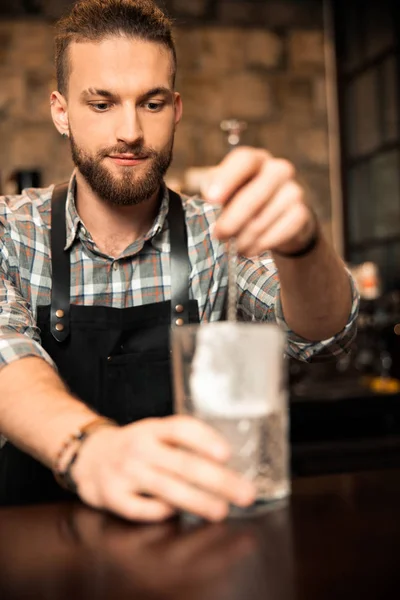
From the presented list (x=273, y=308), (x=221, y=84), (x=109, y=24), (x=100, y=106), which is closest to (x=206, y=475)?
(x=273, y=308)

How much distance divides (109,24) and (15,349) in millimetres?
715

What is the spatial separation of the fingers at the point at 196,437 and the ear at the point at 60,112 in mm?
1037

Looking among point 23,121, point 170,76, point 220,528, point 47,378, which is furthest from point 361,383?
point 23,121

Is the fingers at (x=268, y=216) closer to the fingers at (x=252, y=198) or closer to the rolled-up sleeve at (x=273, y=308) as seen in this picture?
the fingers at (x=252, y=198)

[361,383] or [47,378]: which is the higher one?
[47,378]

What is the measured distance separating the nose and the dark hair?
0.15m

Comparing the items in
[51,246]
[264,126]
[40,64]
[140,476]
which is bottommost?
[140,476]

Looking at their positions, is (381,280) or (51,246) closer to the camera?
(51,246)

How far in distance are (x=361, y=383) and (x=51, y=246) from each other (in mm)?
1670

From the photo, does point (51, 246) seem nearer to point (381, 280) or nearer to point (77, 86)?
point (77, 86)

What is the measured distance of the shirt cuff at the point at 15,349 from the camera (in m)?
0.91

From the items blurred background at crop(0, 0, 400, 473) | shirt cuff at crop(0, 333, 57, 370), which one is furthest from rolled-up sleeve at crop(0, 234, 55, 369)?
blurred background at crop(0, 0, 400, 473)

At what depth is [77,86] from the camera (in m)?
1.37

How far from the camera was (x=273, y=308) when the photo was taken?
1364 mm
